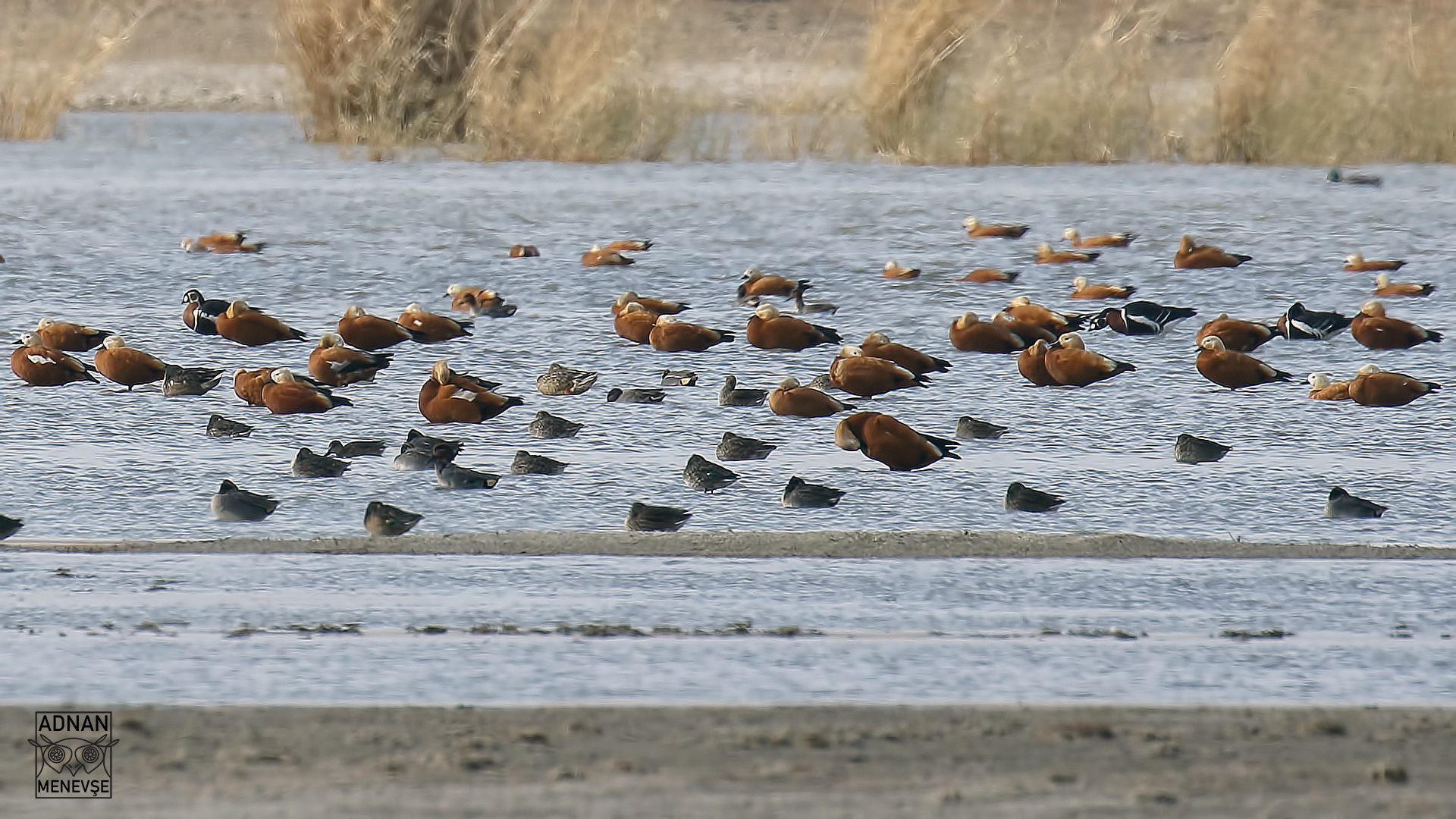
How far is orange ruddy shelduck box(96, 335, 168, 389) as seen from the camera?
7.64 metres

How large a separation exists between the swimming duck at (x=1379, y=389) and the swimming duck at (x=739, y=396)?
2158mm

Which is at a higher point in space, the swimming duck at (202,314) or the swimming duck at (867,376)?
the swimming duck at (867,376)

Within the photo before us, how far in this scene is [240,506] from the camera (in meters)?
5.70

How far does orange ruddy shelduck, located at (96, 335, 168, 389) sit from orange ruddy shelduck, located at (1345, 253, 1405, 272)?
232 inches

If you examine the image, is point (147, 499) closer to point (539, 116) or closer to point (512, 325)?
point (512, 325)

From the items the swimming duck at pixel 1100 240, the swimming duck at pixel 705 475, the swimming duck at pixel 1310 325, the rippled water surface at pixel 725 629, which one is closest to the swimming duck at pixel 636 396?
the swimming duck at pixel 705 475

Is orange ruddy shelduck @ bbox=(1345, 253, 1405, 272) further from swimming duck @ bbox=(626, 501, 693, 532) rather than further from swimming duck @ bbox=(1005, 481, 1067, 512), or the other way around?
swimming duck @ bbox=(626, 501, 693, 532)

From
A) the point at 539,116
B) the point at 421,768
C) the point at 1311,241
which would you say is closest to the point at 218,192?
the point at 539,116

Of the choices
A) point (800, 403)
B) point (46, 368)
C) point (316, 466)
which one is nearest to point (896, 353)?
point (800, 403)

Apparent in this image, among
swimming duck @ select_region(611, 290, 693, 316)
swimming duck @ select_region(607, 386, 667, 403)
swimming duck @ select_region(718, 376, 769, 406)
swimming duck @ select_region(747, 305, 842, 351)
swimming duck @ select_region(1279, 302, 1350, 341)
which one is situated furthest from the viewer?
swimming duck @ select_region(611, 290, 693, 316)

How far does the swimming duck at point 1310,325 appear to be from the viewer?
28.8 ft


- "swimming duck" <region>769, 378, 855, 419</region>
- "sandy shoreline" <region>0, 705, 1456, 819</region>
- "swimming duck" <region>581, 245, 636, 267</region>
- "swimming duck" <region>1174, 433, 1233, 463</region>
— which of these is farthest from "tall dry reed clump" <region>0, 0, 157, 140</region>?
"sandy shoreline" <region>0, 705, 1456, 819</region>

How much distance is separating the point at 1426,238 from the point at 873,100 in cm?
513

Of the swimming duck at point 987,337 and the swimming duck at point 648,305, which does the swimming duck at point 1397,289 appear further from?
the swimming duck at point 648,305
